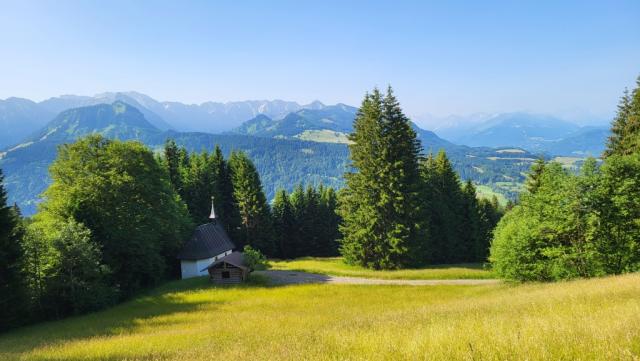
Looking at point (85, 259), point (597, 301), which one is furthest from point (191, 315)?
point (597, 301)

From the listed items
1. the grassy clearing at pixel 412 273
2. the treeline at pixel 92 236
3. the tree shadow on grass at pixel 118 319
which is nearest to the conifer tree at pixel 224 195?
the treeline at pixel 92 236

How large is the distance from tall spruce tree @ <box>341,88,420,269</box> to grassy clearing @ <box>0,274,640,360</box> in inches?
429

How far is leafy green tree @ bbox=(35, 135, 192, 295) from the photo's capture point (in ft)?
118

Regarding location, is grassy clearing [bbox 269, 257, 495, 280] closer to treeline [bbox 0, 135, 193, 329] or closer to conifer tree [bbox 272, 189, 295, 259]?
treeline [bbox 0, 135, 193, 329]

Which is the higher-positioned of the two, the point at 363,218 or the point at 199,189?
the point at 199,189

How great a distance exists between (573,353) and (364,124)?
137ft

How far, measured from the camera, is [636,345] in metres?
5.11

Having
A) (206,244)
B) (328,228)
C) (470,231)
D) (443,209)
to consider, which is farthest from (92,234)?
(470,231)

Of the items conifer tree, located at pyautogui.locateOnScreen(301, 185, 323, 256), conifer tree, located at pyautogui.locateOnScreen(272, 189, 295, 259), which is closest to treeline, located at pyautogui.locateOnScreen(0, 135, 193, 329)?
conifer tree, located at pyautogui.locateOnScreen(272, 189, 295, 259)

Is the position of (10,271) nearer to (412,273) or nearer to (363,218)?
(363,218)

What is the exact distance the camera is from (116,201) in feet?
125

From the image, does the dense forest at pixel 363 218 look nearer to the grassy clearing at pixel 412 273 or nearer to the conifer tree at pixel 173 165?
the conifer tree at pixel 173 165

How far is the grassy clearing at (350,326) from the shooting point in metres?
5.75

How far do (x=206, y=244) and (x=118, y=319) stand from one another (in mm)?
21131
